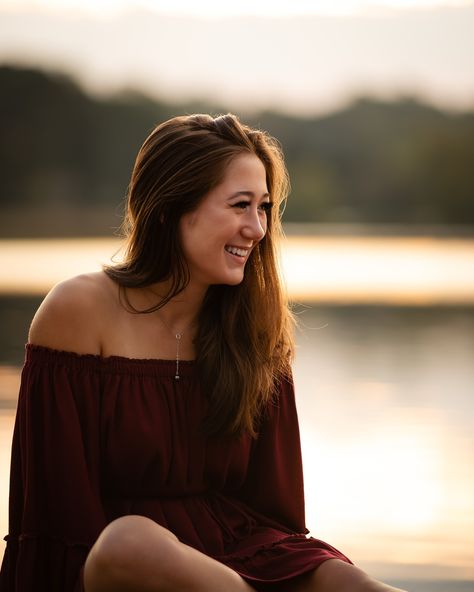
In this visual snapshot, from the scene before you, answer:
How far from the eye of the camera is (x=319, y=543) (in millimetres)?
2785

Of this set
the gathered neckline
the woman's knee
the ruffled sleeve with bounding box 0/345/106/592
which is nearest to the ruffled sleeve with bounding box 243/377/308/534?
the gathered neckline

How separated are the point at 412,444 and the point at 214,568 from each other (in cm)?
356

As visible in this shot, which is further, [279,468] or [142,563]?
[279,468]

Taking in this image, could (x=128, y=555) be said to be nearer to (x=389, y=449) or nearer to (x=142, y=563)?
(x=142, y=563)

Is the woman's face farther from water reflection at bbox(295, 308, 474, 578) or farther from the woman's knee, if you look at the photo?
water reflection at bbox(295, 308, 474, 578)

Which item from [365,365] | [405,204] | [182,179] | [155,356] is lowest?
[155,356]

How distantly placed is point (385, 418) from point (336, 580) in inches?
163

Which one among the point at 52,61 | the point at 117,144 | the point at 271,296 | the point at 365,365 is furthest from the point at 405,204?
the point at 271,296

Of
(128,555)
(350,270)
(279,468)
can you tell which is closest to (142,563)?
(128,555)

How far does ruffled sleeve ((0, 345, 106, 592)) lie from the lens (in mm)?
2674

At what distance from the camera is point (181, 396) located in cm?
283

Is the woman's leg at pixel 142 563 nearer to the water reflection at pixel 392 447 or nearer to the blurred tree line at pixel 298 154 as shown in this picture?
the water reflection at pixel 392 447

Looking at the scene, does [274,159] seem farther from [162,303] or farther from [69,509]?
[69,509]

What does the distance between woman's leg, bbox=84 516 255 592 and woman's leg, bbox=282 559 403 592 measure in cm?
22
